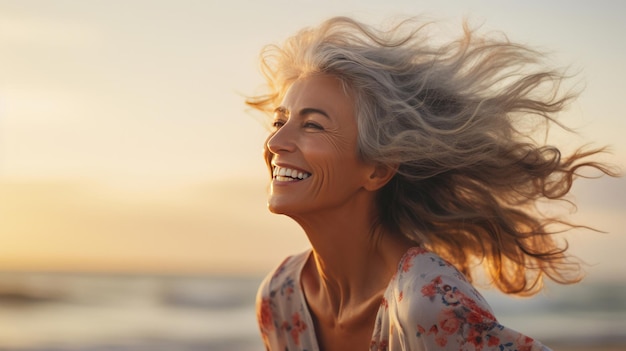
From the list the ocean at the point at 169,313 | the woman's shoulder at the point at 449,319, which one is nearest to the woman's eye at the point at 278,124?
the woman's shoulder at the point at 449,319

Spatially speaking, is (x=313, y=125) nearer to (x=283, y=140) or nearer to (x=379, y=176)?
(x=283, y=140)

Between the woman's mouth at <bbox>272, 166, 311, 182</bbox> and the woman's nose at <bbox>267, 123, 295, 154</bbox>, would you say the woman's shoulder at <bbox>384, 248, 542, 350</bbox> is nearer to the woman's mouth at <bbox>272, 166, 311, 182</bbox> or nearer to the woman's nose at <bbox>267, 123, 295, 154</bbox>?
the woman's mouth at <bbox>272, 166, 311, 182</bbox>

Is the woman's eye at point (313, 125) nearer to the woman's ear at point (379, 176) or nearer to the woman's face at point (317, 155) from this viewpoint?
the woman's face at point (317, 155)

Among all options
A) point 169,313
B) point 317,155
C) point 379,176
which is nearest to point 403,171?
point 379,176

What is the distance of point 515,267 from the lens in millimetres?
5145

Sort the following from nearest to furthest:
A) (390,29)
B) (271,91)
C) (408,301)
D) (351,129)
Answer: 1. (408,301)
2. (351,129)
3. (390,29)
4. (271,91)

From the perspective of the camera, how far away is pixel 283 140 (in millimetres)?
4605

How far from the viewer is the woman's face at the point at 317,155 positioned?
4578 mm

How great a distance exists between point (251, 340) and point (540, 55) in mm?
8173

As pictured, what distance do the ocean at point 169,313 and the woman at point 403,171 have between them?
5.75 m

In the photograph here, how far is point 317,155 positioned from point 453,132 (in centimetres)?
57

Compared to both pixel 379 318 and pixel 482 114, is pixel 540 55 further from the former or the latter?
pixel 379 318

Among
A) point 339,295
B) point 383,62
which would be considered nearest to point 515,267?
point 339,295

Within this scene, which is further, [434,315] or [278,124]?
[278,124]
